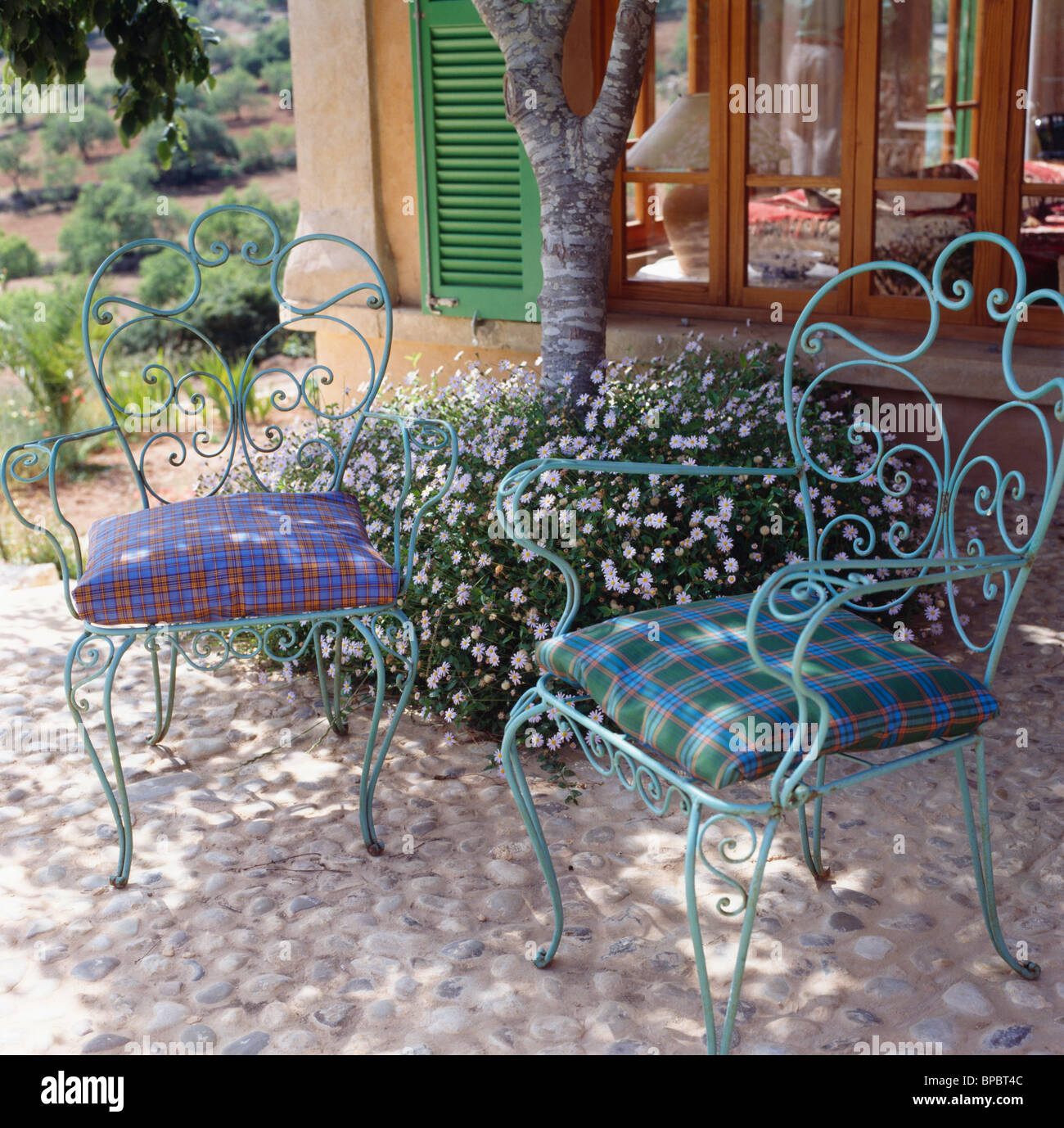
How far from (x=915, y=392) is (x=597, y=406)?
1.44 metres

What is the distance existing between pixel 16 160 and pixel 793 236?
14470 millimetres

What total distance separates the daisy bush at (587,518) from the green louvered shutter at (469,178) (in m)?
1.38

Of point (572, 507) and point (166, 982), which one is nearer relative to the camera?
point (166, 982)

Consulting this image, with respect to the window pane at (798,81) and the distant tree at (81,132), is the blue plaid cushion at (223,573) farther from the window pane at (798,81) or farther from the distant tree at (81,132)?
the distant tree at (81,132)

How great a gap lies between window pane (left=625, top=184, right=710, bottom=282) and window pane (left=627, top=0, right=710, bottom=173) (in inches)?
3.9

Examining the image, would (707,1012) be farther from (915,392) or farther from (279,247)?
(915,392)

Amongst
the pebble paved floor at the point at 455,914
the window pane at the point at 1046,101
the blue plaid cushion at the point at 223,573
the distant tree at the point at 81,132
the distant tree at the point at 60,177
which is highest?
the distant tree at the point at 81,132

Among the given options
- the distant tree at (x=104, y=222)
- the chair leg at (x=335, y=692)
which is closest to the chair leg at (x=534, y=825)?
the chair leg at (x=335, y=692)

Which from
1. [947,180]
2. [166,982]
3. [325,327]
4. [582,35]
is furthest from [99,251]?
[166,982]

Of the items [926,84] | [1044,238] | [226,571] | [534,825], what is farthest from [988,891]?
[926,84]

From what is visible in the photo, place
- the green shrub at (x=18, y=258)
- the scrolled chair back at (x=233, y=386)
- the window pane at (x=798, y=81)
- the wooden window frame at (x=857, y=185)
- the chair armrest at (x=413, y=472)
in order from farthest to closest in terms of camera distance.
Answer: the green shrub at (x=18, y=258) → the window pane at (x=798, y=81) → the wooden window frame at (x=857, y=185) → the scrolled chair back at (x=233, y=386) → the chair armrest at (x=413, y=472)

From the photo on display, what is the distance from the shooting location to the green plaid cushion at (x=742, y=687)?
191cm

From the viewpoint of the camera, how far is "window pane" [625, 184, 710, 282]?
498 cm

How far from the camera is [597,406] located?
364cm
